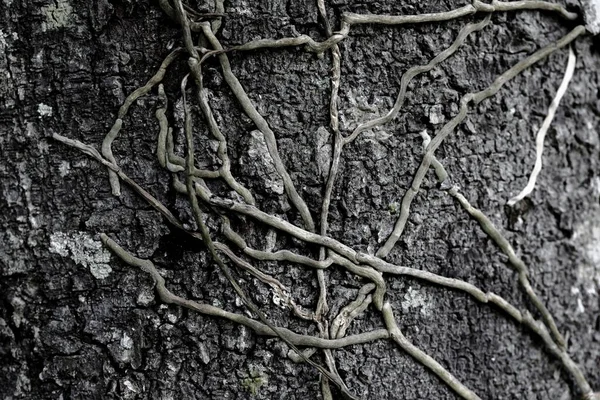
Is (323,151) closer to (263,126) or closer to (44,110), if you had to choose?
(263,126)

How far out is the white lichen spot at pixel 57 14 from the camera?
127cm

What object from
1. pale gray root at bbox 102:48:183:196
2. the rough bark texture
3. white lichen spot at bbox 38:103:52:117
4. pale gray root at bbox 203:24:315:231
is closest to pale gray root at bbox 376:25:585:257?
the rough bark texture

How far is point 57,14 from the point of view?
4.16 feet

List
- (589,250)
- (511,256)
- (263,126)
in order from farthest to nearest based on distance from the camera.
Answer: (589,250) → (511,256) → (263,126)

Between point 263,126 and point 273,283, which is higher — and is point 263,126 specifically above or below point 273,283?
above

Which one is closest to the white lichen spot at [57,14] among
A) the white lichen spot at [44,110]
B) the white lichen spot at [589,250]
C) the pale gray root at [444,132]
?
the white lichen spot at [44,110]

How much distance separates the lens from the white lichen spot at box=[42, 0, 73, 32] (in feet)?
4.15

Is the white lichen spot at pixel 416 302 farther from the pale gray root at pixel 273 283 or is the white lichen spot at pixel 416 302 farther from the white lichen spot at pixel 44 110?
the white lichen spot at pixel 44 110

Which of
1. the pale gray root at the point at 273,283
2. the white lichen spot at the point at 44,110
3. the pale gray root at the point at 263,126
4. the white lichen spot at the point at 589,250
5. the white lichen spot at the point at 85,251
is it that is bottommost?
the white lichen spot at the point at 85,251

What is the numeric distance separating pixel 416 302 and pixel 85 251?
0.58m

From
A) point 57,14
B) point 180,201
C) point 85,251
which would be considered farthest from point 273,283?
point 57,14

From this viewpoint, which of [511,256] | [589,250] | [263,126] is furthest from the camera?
[589,250]

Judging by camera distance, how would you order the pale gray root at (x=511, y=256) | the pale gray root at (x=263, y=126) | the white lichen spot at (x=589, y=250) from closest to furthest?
1. the pale gray root at (x=263, y=126)
2. the pale gray root at (x=511, y=256)
3. the white lichen spot at (x=589, y=250)

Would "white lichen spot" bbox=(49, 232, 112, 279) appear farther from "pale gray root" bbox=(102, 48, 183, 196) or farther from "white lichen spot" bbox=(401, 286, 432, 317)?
"white lichen spot" bbox=(401, 286, 432, 317)
